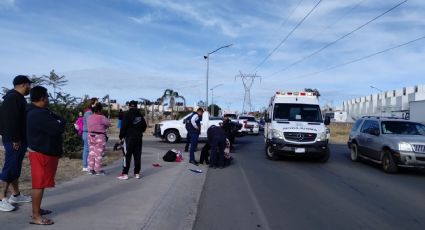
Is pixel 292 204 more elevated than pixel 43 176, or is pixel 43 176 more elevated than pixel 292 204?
pixel 43 176

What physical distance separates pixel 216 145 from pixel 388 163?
5.36 metres

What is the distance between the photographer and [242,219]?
315 inches

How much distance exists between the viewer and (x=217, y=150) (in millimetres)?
15641

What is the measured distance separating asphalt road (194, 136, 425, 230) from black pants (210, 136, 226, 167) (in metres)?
0.42

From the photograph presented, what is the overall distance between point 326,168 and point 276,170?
200 centimetres

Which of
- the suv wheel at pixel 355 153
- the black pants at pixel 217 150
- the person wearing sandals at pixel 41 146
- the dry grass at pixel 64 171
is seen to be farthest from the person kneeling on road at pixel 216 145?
the person wearing sandals at pixel 41 146

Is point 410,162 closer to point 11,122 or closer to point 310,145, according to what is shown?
point 310,145

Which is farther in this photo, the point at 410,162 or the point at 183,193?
the point at 410,162

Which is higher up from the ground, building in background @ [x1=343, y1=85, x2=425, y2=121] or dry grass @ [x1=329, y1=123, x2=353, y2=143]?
building in background @ [x1=343, y1=85, x2=425, y2=121]

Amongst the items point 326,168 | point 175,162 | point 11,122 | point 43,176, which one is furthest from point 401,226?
point 175,162

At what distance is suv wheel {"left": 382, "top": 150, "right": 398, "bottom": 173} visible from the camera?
15.0 m

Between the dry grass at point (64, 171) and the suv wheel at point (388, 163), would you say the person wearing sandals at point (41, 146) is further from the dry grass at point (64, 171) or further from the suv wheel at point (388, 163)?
the suv wheel at point (388, 163)

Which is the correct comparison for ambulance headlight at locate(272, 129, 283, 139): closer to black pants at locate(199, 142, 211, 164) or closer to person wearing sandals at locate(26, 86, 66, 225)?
black pants at locate(199, 142, 211, 164)

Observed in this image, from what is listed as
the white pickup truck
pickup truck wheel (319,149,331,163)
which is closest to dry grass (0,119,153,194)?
pickup truck wheel (319,149,331,163)
